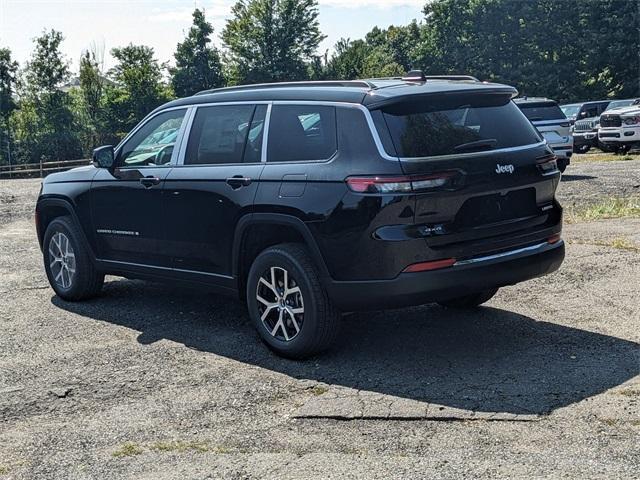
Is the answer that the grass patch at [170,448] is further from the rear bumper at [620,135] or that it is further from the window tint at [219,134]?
the rear bumper at [620,135]

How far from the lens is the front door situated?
22.9 ft

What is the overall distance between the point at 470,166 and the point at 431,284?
79cm

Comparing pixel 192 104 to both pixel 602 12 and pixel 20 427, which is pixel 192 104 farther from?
pixel 602 12

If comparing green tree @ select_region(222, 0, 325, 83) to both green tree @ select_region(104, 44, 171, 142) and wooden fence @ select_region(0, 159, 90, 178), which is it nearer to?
green tree @ select_region(104, 44, 171, 142)

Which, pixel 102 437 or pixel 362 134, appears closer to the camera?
pixel 102 437

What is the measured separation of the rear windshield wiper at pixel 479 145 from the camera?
5.57m

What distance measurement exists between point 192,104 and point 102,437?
3112 millimetres

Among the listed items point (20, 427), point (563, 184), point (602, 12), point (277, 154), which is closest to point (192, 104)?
point (277, 154)

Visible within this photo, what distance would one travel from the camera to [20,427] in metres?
4.96

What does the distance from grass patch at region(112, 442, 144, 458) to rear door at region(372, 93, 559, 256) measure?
2102mm

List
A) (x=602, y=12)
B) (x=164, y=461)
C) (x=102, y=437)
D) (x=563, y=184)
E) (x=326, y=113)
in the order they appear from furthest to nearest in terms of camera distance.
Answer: (x=602, y=12)
(x=563, y=184)
(x=326, y=113)
(x=102, y=437)
(x=164, y=461)

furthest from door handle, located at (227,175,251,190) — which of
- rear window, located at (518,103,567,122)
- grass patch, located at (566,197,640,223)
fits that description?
rear window, located at (518,103,567,122)

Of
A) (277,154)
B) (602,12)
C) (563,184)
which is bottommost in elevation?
(563,184)

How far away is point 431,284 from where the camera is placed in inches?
212
